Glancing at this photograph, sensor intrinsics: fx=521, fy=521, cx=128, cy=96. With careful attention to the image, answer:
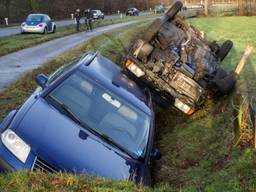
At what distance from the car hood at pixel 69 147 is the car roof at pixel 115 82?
3.95 feet

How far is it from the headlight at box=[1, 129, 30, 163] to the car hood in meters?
0.07

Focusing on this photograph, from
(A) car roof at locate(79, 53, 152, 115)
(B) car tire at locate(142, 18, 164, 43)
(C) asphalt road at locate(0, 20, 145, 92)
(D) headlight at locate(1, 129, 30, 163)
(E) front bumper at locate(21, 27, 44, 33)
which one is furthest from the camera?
(E) front bumper at locate(21, 27, 44, 33)

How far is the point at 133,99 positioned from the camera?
23.7ft

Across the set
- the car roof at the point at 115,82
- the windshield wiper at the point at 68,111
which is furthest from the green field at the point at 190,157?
the windshield wiper at the point at 68,111

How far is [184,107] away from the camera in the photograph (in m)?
11.1

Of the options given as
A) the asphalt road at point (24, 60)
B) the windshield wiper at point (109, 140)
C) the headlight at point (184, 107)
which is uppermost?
the windshield wiper at point (109, 140)

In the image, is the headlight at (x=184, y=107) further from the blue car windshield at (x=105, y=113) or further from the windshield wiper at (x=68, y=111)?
the windshield wiper at (x=68, y=111)

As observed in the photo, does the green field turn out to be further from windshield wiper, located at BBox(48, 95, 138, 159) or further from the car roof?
the car roof

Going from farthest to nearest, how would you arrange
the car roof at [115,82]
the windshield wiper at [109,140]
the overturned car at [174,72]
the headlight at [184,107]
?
the overturned car at [174,72] → the headlight at [184,107] → the car roof at [115,82] → the windshield wiper at [109,140]

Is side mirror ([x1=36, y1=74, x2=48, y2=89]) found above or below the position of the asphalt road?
above

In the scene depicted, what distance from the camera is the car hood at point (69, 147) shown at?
17.8 ft

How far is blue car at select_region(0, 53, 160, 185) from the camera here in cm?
541

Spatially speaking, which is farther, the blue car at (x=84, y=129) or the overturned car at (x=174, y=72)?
the overturned car at (x=174, y=72)

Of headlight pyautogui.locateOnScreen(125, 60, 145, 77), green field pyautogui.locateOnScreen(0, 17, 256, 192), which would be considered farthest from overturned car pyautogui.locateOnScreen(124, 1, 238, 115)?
green field pyautogui.locateOnScreen(0, 17, 256, 192)
